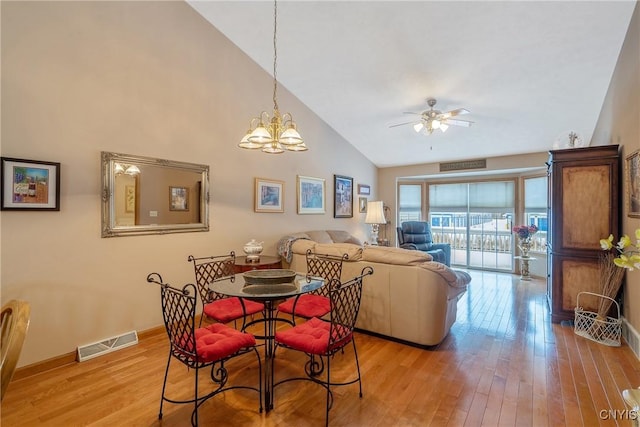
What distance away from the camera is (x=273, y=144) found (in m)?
2.73

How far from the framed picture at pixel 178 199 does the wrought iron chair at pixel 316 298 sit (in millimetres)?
1547

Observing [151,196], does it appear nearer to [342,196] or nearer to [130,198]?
[130,198]

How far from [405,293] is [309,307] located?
0.95m

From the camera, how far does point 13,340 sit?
3.50ft

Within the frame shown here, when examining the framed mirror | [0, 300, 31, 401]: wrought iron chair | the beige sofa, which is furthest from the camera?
the framed mirror

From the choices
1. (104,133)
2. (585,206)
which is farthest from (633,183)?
(104,133)

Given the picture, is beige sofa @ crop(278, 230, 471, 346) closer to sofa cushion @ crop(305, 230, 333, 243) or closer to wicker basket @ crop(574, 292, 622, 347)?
wicker basket @ crop(574, 292, 622, 347)

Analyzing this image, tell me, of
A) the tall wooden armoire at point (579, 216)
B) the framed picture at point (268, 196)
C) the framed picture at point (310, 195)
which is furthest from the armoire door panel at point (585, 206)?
the framed picture at point (268, 196)

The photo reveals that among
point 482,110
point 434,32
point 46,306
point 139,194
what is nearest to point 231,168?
point 139,194

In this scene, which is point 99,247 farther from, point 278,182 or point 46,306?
point 278,182

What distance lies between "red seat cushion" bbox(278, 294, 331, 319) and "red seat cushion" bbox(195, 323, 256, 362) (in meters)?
0.62

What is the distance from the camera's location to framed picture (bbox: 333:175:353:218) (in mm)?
6141

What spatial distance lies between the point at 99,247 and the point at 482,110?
5135mm

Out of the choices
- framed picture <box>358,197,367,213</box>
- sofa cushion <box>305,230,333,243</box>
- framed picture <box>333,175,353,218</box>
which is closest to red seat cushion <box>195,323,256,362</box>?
sofa cushion <box>305,230,333,243</box>
